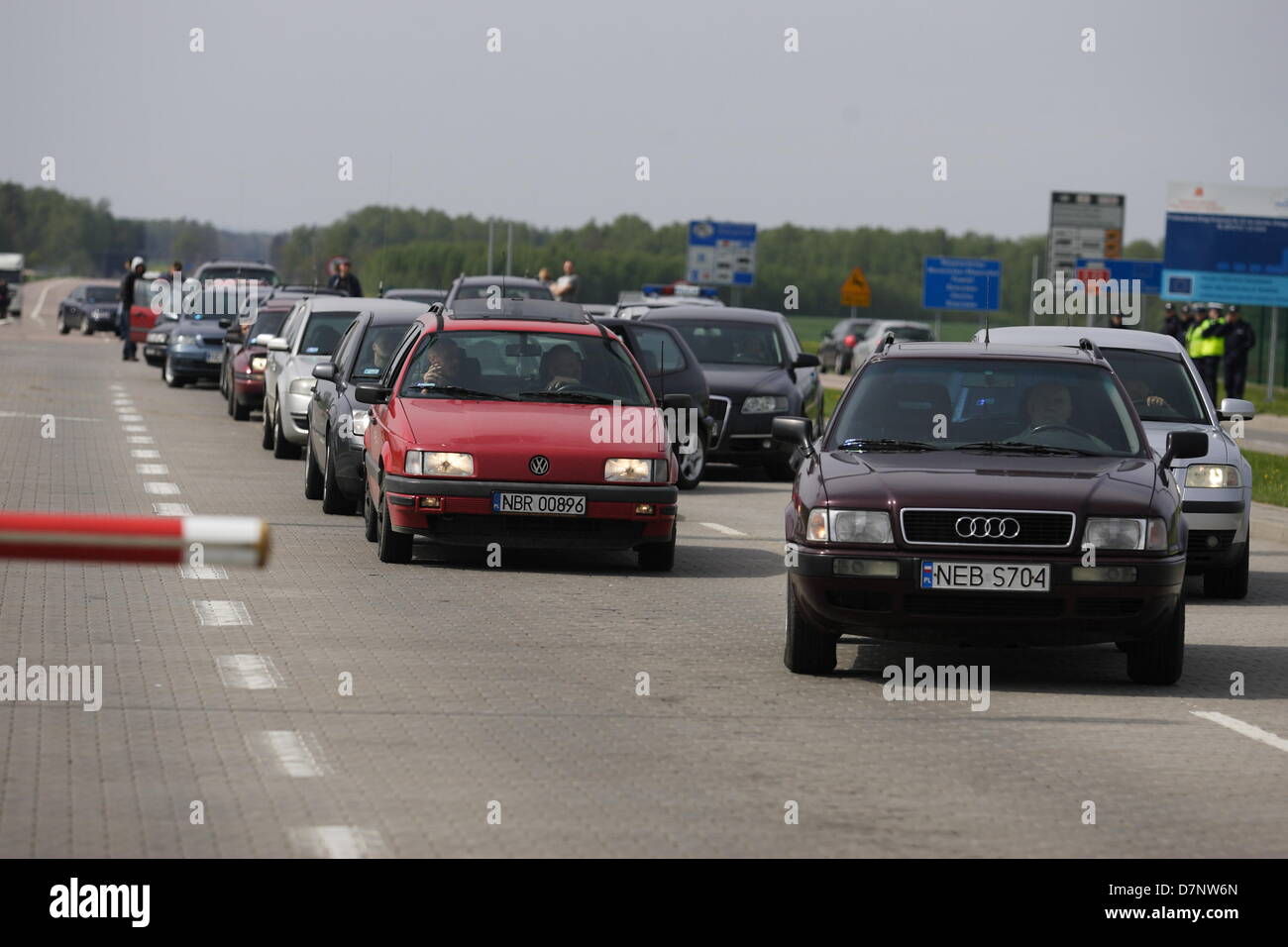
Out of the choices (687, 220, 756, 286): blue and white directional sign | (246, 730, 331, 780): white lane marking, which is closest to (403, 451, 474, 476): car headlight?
(246, 730, 331, 780): white lane marking

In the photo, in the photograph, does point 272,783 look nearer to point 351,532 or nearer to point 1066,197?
point 351,532

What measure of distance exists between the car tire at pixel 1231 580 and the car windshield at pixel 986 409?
3.25 m

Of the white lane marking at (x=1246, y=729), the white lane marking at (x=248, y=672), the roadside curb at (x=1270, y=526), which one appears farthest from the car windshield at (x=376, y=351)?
the white lane marking at (x=1246, y=729)

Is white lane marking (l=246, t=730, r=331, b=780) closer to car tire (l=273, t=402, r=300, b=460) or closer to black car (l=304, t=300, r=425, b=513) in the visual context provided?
black car (l=304, t=300, r=425, b=513)

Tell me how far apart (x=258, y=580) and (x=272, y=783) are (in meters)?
5.59

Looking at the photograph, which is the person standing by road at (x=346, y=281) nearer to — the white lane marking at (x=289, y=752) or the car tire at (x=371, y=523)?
the car tire at (x=371, y=523)

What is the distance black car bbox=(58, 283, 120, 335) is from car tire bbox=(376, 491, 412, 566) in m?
56.0

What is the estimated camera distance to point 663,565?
45.3 feet

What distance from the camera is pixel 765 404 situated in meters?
22.5

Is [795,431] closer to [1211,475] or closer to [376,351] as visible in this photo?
[1211,475]

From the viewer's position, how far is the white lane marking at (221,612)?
10.9 m

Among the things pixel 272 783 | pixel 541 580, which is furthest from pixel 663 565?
pixel 272 783

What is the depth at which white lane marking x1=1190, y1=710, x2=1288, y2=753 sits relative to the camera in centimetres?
855

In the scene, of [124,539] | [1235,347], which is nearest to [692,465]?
[124,539]
